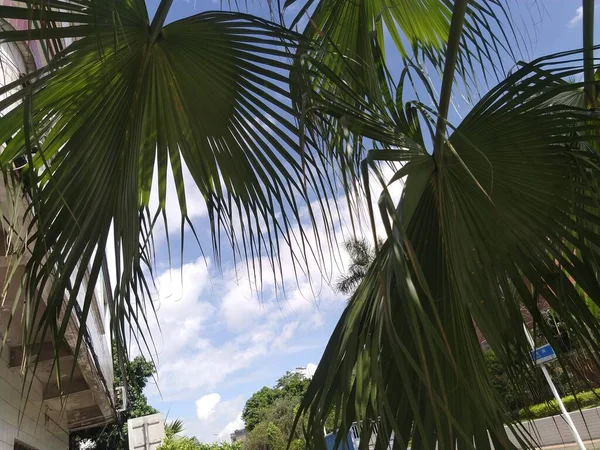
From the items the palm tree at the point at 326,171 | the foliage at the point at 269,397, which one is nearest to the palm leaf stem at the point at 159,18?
the palm tree at the point at 326,171

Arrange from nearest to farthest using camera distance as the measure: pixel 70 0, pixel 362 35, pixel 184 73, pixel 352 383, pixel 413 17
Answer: pixel 352 383 < pixel 70 0 < pixel 184 73 < pixel 362 35 < pixel 413 17

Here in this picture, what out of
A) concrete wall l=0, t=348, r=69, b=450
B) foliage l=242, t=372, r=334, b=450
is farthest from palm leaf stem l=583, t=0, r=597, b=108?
foliage l=242, t=372, r=334, b=450

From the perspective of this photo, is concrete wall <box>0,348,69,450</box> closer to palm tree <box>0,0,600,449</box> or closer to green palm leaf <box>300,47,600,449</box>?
palm tree <box>0,0,600,449</box>

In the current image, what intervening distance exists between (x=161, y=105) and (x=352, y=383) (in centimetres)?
122

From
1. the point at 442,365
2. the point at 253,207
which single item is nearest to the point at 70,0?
the point at 253,207

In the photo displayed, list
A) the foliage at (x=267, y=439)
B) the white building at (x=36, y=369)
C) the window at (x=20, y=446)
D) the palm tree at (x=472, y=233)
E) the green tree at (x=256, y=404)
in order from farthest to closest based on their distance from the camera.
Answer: the green tree at (x=256, y=404) < the foliage at (x=267, y=439) < the window at (x=20, y=446) < the white building at (x=36, y=369) < the palm tree at (x=472, y=233)

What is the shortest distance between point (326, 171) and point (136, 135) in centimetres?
68

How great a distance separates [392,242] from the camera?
1.03 metres

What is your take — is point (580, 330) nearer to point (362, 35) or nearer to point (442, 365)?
point (442, 365)

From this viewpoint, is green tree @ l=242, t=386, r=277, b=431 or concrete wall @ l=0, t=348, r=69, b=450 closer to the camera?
concrete wall @ l=0, t=348, r=69, b=450

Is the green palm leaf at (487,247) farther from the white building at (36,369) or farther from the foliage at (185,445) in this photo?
the foliage at (185,445)

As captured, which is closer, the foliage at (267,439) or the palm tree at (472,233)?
the palm tree at (472,233)

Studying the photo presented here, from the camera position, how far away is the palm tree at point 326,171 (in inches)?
58.4

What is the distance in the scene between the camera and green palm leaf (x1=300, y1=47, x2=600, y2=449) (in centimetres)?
146
